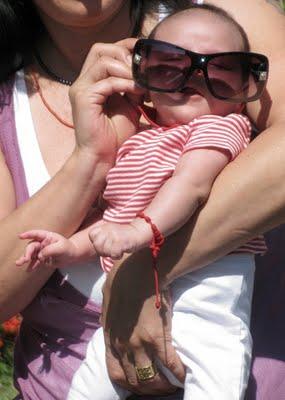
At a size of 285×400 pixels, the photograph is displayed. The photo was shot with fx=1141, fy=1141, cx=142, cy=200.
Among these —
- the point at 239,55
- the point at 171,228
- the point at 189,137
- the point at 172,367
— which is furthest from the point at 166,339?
the point at 239,55

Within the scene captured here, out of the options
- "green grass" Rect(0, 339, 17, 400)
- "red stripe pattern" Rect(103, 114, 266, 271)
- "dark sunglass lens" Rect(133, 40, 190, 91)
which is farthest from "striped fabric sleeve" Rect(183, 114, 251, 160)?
"green grass" Rect(0, 339, 17, 400)

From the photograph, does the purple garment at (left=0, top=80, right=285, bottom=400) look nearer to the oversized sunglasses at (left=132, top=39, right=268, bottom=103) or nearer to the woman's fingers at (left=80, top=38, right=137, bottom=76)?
the woman's fingers at (left=80, top=38, right=137, bottom=76)

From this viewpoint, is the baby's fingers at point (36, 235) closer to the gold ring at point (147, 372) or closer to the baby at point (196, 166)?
the baby at point (196, 166)

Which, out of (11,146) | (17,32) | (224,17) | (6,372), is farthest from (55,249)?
(6,372)

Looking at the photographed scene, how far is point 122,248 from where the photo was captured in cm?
270

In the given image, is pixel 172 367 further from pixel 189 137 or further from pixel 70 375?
pixel 189 137

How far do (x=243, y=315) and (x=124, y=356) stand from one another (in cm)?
35

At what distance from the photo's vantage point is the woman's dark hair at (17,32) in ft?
11.8

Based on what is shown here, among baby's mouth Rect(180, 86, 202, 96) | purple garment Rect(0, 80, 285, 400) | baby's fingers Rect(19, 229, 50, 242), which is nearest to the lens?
baby's fingers Rect(19, 229, 50, 242)

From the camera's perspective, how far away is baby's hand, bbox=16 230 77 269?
9.55 feet

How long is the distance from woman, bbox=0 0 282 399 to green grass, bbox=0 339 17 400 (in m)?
1.45

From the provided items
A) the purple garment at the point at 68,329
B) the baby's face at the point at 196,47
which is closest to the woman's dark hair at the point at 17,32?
the purple garment at the point at 68,329

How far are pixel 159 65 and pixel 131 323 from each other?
694 millimetres

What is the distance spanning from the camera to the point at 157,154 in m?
2.98
